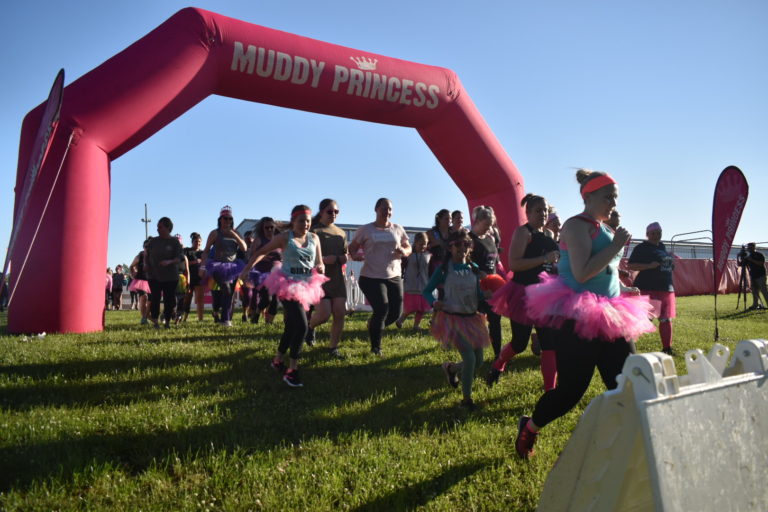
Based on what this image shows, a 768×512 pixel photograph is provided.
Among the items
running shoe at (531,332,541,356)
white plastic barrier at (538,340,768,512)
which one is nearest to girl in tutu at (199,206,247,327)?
running shoe at (531,332,541,356)

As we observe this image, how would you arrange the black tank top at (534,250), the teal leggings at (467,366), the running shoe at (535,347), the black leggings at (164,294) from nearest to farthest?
the teal leggings at (467,366), the black tank top at (534,250), the running shoe at (535,347), the black leggings at (164,294)

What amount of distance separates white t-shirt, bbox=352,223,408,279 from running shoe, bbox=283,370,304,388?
2270 mm

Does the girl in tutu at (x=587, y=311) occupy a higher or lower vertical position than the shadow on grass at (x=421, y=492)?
higher

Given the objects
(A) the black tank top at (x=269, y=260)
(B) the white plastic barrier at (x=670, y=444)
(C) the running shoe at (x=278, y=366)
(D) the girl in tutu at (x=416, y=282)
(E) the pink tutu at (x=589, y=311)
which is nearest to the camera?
(B) the white plastic barrier at (x=670, y=444)

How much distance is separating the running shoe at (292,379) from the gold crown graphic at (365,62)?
757cm

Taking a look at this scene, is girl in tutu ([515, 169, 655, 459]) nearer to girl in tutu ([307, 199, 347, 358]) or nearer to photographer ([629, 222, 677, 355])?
girl in tutu ([307, 199, 347, 358])

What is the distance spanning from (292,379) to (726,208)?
23.6ft

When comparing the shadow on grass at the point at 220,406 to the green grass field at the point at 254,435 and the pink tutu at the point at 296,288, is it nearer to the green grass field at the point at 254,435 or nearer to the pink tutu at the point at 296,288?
the green grass field at the point at 254,435

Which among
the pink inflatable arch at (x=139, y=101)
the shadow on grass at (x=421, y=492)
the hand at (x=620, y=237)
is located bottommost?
the shadow on grass at (x=421, y=492)

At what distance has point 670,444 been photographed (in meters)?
1.71

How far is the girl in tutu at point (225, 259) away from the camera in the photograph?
32.6 feet

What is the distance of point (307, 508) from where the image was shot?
2.72 meters

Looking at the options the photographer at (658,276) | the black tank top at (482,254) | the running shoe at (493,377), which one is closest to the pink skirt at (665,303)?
the photographer at (658,276)

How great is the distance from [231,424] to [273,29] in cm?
855
